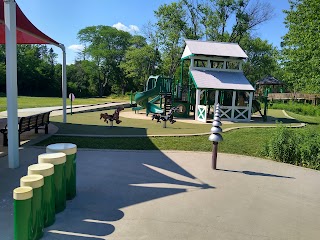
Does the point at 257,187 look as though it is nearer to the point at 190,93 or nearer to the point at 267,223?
the point at 267,223

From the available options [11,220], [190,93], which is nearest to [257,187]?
[11,220]

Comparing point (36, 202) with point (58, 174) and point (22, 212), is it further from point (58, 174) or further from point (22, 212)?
point (58, 174)

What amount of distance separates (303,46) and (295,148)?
47.1 ft

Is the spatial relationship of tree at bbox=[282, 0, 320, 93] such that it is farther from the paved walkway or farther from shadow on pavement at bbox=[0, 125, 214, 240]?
shadow on pavement at bbox=[0, 125, 214, 240]

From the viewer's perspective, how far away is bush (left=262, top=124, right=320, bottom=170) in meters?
7.58

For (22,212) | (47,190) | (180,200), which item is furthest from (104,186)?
(22,212)

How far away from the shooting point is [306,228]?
405 centimetres

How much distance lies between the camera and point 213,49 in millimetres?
20219

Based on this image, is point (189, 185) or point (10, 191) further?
point (189, 185)

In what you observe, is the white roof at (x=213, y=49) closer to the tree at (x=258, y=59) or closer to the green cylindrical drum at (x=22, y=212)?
the green cylindrical drum at (x=22, y=212)

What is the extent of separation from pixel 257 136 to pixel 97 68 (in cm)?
4974

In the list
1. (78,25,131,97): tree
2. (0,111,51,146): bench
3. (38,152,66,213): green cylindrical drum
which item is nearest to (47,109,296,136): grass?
(0,111,51,146): bench

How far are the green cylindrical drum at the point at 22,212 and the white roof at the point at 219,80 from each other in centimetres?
1549

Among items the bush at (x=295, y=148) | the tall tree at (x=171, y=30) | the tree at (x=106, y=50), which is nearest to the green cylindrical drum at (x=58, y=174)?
the bush at (x=295, y=148)
